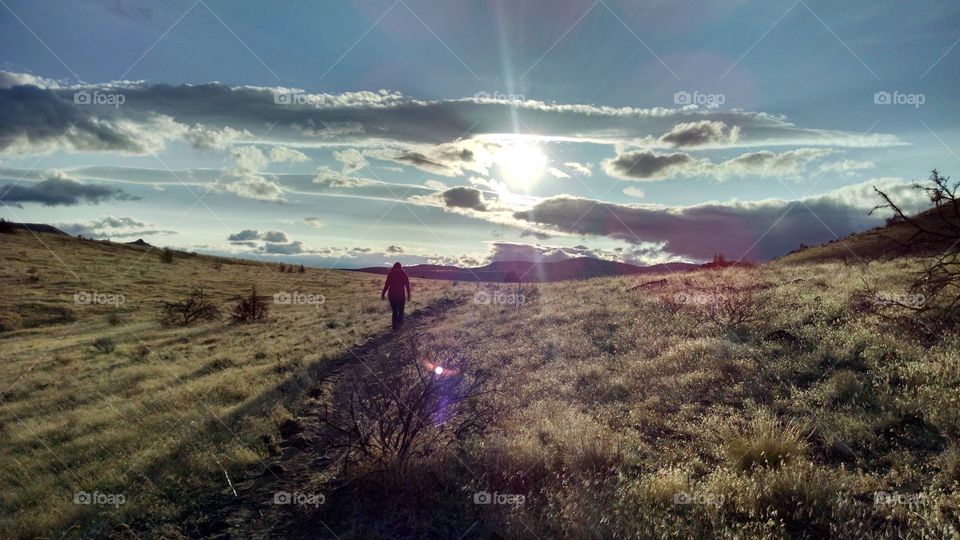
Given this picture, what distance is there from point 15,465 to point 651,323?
13.6 m

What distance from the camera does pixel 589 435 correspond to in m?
6.78

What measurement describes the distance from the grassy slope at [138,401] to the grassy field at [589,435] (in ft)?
0.21

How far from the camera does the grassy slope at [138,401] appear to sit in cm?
747

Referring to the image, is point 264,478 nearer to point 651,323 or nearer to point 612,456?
point 612,456
